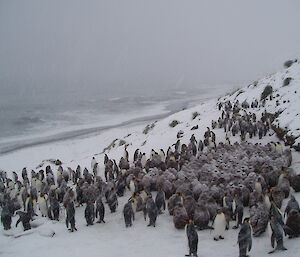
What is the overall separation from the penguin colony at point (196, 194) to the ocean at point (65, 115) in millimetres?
23934

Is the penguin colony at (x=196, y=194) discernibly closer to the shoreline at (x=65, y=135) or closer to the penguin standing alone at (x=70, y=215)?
the penguin standing alone at (x=70, y=215)

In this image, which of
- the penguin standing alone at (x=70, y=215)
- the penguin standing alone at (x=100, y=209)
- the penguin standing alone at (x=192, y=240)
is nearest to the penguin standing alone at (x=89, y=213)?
the penguin standing alone at (x=100, y=209)

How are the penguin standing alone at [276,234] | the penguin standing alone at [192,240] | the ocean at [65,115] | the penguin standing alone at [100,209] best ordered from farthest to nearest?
the ocean at [65,115] → the penguin standing alone at [100,209] → the penguin standing alone at [192,240] → the penguin standing alone at [276,234]

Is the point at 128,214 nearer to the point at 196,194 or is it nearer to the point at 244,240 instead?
the point at 196,194

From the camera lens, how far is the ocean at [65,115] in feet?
151

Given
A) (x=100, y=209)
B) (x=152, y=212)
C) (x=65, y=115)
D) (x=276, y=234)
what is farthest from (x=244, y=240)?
(x=65, y=115)

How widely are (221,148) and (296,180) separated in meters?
6.23

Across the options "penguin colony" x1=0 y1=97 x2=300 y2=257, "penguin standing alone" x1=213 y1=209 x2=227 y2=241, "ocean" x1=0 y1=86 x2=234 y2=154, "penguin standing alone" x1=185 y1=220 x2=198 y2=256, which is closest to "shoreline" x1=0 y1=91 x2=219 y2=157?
"ocean" x1=0 y1=86 x2=234 y2=154

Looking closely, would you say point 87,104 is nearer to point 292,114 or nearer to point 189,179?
point 292,114

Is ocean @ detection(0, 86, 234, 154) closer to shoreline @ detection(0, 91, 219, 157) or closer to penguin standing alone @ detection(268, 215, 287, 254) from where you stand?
shoreline @ detection(0, 91, 219, 157)

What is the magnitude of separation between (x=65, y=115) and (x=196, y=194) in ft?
160

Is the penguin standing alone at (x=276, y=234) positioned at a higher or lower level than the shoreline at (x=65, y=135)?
higher

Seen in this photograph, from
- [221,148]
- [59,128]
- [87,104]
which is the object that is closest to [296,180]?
[221,148]

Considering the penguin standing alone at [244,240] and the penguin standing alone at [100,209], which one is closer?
the penguin standing alone at [244,240]
